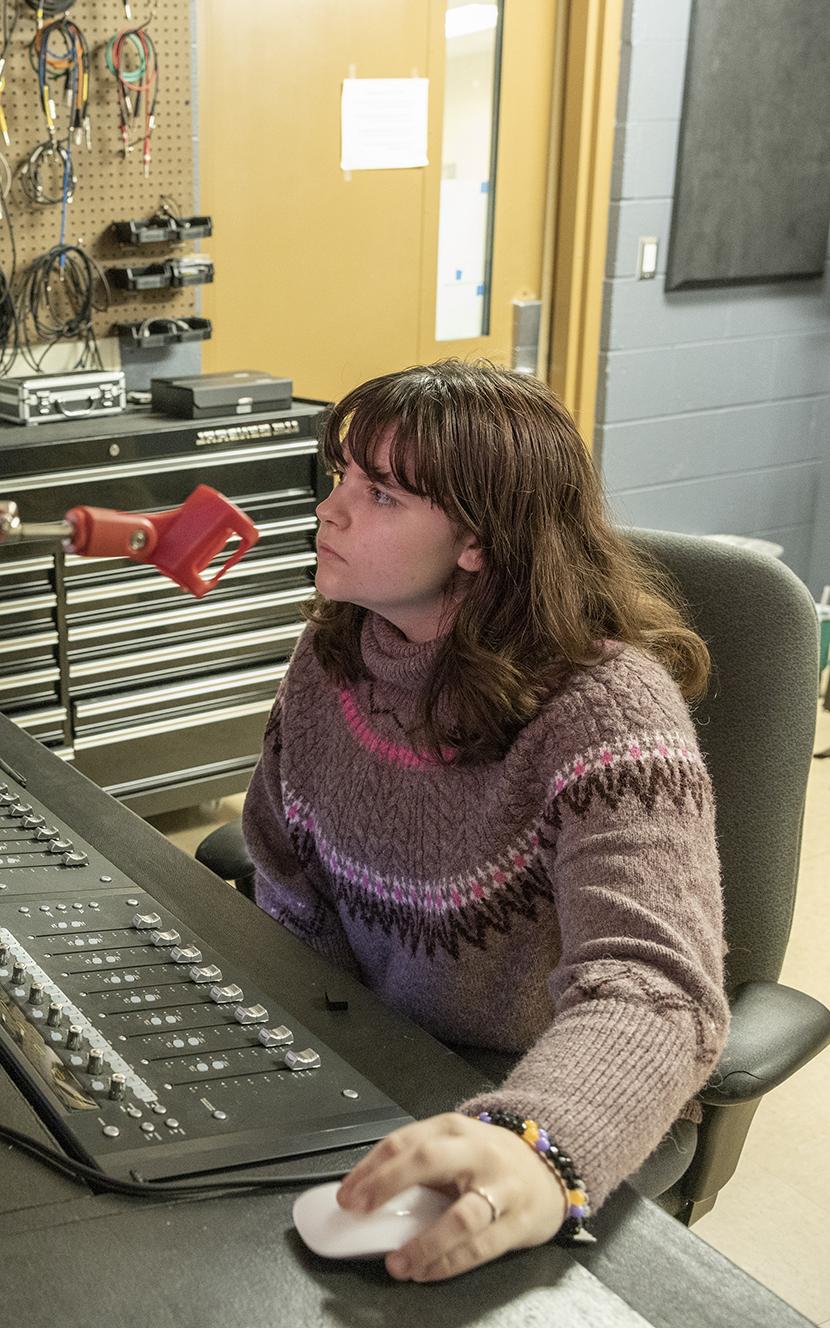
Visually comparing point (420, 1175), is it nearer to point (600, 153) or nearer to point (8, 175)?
point (8, 175)

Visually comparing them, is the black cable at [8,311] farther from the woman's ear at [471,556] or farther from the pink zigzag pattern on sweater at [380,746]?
the woman's ear at [471,556]

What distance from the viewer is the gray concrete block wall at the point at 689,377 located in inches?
148

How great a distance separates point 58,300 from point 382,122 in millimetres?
956

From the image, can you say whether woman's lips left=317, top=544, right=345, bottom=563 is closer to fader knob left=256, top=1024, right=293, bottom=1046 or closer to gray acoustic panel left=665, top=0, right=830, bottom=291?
fader knob left=256, top=1024, right=293, bottom=1046

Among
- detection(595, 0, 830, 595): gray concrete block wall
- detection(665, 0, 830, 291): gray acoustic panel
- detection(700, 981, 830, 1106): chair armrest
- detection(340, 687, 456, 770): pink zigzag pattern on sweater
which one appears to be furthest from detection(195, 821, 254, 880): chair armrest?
detection(665, 0, 830, 291): gray acoustic panel

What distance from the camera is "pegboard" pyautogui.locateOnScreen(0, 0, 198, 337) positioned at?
2920 millimetres

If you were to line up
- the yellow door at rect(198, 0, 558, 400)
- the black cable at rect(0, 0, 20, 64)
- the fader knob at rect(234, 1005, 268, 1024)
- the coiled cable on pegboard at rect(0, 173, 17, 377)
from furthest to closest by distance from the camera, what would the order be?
the yellow door at rect(198, 0, 558, 400) → the coiled cable on pegboard at rect(0, 173, 17, 377) → the black cable at rect(0, 0, 20, 64) → the fader knob at rect(234, 1005, 268, 1024)

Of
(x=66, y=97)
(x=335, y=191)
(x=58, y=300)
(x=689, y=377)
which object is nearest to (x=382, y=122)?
(x=335, y=191)

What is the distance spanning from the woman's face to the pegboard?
1998 millimetres

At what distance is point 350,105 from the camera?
340 centimetres

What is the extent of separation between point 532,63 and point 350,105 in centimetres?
55

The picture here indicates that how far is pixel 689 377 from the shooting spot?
4078 millimetres

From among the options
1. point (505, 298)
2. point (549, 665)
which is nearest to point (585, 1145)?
point (549, 665)

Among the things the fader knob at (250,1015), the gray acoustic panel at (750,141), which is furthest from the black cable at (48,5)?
the fader knob at (250,1015)
